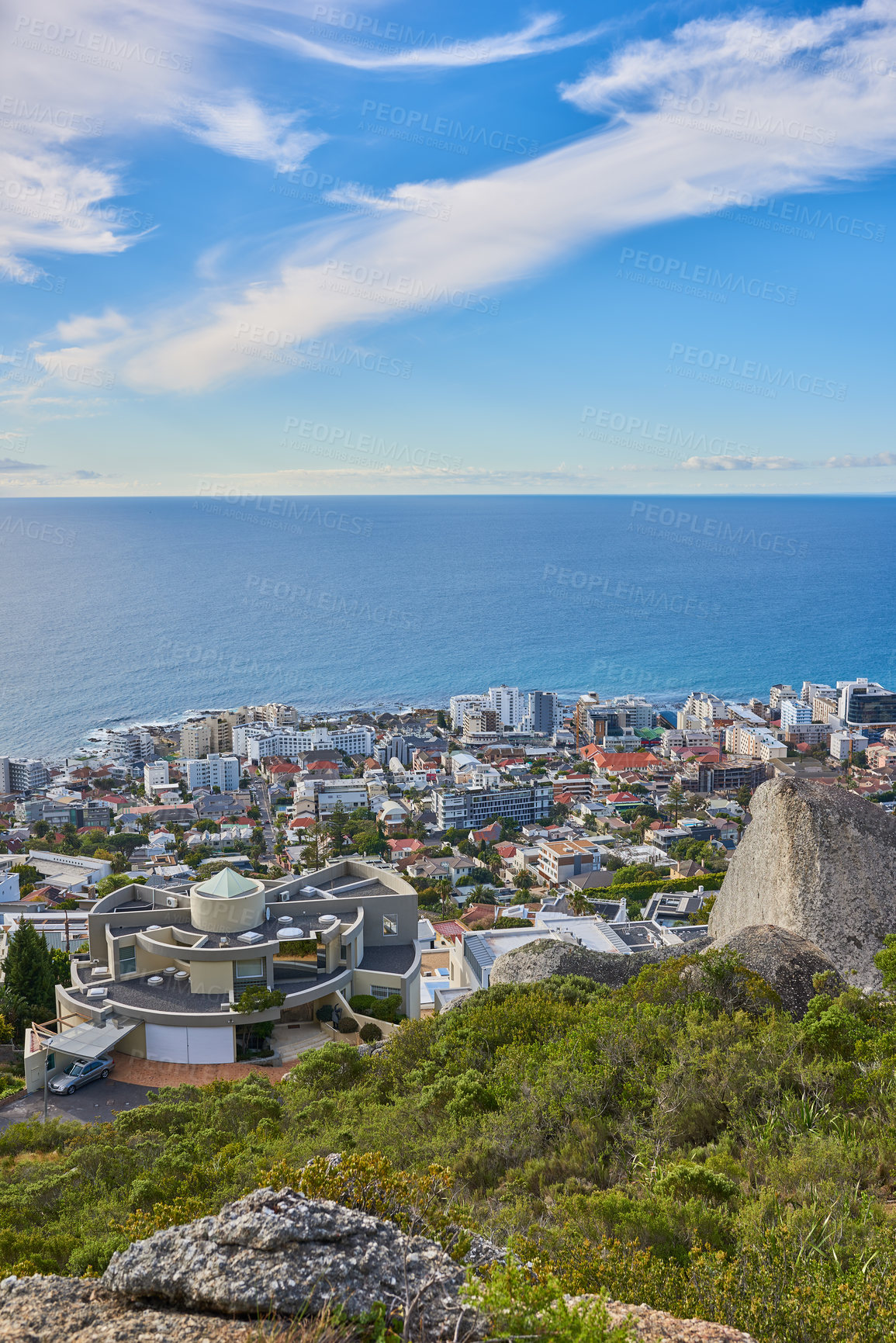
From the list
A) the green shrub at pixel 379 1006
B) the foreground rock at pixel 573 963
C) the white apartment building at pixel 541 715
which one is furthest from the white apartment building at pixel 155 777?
the foreground rock at pixel 573 963

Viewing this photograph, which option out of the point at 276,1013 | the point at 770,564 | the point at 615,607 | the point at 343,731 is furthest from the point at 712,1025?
the point at 770,564

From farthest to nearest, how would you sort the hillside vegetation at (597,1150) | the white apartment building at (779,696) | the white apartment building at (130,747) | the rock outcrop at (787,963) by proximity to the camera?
the white apartment building at (779,696) < the white apartment building at (130,747) < the rock outcrop at (787,963) < the hillside vegetation at (597,1150)

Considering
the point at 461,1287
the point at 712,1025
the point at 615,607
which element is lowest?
the point at 712,1025

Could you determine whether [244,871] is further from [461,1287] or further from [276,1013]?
[461,1287]

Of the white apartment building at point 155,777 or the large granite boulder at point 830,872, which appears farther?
the white apartment building at point 155,777

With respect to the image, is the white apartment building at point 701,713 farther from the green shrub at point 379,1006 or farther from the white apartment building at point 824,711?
the green shrub at point 379,1006

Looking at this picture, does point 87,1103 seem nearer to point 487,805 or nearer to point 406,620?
point 487,805

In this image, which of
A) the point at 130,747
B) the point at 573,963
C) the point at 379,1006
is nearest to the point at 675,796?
the point at 130,747
